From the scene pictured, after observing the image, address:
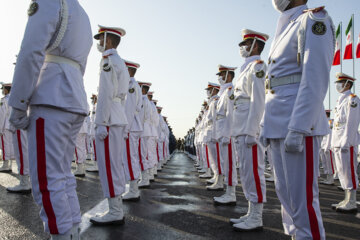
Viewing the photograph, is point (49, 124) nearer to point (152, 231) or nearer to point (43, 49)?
point (43, 49)

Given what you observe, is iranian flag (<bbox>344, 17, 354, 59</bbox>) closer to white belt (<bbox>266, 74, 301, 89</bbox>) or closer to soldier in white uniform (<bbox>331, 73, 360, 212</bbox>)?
soldier in white uniform (<bbox>331, 73, 360, 212</bbox>)

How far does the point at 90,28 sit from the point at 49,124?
3.36ft

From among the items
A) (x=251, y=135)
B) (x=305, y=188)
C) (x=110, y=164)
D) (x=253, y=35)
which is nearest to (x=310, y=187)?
(x=305, y=188)

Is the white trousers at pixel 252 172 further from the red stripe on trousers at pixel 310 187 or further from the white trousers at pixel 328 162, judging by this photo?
the white trousers at pixel 328 162

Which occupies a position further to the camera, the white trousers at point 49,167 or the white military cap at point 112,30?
the white military cap at point 112,30

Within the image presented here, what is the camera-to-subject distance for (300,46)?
7.80 feet

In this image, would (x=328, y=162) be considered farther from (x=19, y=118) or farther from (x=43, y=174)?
(x=19, y=118)

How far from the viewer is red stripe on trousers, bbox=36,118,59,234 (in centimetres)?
228

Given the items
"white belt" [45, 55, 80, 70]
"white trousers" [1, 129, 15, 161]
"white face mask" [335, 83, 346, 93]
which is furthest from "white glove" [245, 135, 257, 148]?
"white trousers" [1, 129, 15, 161]

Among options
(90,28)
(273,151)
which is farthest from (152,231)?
(90,28)

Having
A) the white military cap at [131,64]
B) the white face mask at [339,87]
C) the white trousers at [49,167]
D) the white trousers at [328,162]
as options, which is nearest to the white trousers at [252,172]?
the white trousers at [49,167]

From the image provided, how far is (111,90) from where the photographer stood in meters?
4.12

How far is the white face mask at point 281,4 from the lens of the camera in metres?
2.65

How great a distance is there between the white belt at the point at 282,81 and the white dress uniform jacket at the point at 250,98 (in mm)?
1389
